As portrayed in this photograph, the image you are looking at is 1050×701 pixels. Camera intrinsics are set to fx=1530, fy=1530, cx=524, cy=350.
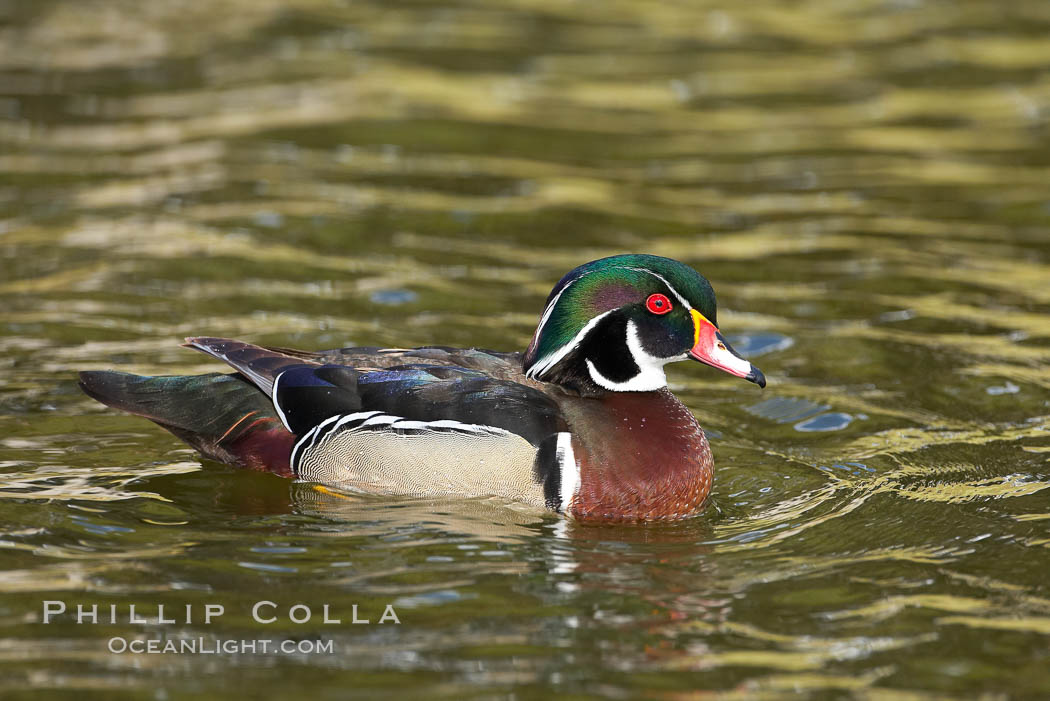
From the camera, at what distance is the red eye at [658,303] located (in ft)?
26.0

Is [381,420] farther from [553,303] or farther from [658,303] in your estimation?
[658,303]

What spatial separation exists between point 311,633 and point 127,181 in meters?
8.32

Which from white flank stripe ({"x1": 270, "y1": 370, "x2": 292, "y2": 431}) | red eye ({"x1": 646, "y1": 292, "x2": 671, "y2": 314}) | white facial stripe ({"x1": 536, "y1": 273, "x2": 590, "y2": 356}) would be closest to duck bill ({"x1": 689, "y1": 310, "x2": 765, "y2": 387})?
red eye ({"x1": 646, "y1": 292, "x2": 671, "y2": 314})

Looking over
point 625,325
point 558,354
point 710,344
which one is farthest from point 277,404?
point 710,344

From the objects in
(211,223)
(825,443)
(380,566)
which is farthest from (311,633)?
(211,223)

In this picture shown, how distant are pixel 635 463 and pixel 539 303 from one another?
3615 millimetres

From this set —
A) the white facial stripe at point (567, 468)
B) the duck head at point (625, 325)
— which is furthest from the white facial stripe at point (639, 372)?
the white facial stripe at point (567, 468)

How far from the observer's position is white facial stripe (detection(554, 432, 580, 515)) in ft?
25.3

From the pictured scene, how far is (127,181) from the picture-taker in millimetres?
13625

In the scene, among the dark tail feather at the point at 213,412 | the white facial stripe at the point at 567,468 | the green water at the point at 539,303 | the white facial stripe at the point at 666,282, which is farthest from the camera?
the dark tail feather at the point at 213,412

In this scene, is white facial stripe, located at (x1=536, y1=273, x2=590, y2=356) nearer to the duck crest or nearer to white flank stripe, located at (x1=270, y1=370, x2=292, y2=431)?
the duck crest

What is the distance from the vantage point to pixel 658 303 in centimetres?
794

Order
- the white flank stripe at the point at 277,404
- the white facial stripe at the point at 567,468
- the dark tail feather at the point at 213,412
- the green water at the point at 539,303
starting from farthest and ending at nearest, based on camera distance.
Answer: the dark tail feather at the point at 213,412 < the white flank stripe at the point at 277,404 < the white facial stripe at the point at 567,468 < the green water at the point at 539,303

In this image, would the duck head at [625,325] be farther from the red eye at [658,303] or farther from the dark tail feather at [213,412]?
the dark tail feather at [213,412]
